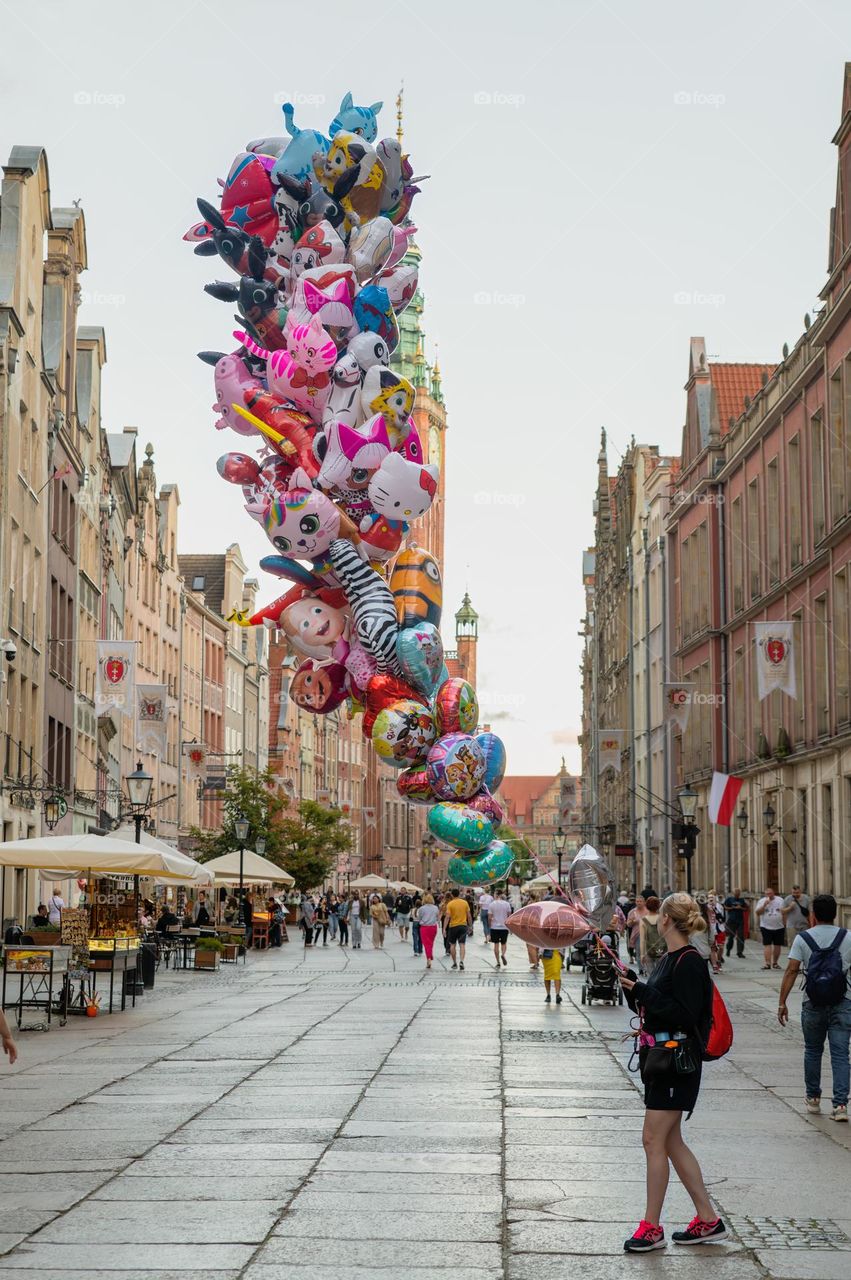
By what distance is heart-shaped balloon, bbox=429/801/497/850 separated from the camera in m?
23.8

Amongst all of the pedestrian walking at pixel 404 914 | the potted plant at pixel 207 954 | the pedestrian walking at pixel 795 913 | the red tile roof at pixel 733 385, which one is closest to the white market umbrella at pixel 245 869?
the potted plant at pixel 207 954

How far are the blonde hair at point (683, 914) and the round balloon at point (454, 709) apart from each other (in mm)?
15732

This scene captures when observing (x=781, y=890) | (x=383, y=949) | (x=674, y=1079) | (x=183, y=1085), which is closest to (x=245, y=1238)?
(x=674, y=1079)

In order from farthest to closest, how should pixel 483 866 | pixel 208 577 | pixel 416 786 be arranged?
pixel 208 577 → pixel 416 786 → pixel 483 866

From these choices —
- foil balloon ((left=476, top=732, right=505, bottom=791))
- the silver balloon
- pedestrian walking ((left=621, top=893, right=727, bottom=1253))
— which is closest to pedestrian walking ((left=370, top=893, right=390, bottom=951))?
foil balloon ((left=476, top=732, right=505, bottom=791))

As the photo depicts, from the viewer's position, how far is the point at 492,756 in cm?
2472

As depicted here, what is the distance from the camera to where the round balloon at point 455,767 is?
24.1 metres

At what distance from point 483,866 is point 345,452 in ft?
19.7

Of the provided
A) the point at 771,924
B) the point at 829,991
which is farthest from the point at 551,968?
the point at 829,991

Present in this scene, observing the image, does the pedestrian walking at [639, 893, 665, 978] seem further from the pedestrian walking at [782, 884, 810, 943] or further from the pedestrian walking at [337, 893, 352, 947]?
the pedestrian walking at [337, 893, 352, 947]

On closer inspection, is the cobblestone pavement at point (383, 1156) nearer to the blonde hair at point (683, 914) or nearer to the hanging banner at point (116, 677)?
the blonde hair at point (683, 914)

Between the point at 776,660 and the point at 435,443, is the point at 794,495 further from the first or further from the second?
the point at 435,443

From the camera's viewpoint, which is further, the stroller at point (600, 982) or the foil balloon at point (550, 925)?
the stroller at point (600, 982)

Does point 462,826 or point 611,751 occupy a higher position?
point 611,751
